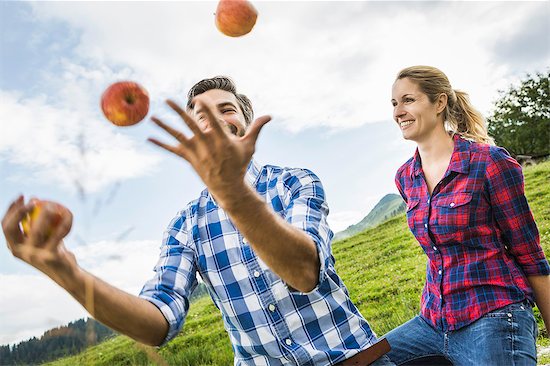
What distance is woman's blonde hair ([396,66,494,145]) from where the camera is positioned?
3.92 metres

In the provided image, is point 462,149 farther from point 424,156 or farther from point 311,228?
point 311,228

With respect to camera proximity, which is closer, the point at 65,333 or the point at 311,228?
the point at 65,333

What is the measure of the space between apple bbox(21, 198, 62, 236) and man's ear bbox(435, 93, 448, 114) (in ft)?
9.58

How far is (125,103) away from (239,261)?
1110 mm

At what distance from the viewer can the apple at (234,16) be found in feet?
13.0

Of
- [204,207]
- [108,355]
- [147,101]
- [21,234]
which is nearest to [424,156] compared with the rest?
[204,207]

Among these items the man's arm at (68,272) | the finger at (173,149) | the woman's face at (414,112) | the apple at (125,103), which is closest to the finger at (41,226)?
the man's arm at (68,272)

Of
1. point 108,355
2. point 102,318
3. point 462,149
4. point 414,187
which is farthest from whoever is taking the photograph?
point 108,355

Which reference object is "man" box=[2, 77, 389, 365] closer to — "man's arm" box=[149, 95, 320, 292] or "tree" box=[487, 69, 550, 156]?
"man's arm" box=[149, 95, 320, 292]

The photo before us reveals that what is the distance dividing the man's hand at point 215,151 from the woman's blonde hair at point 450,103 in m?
2.51

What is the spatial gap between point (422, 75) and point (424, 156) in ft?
1.97

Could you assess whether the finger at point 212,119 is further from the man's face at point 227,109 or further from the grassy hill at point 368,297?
the grassy hill at point 368,297

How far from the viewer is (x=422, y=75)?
3.93m

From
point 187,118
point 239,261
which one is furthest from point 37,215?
point 239,261
